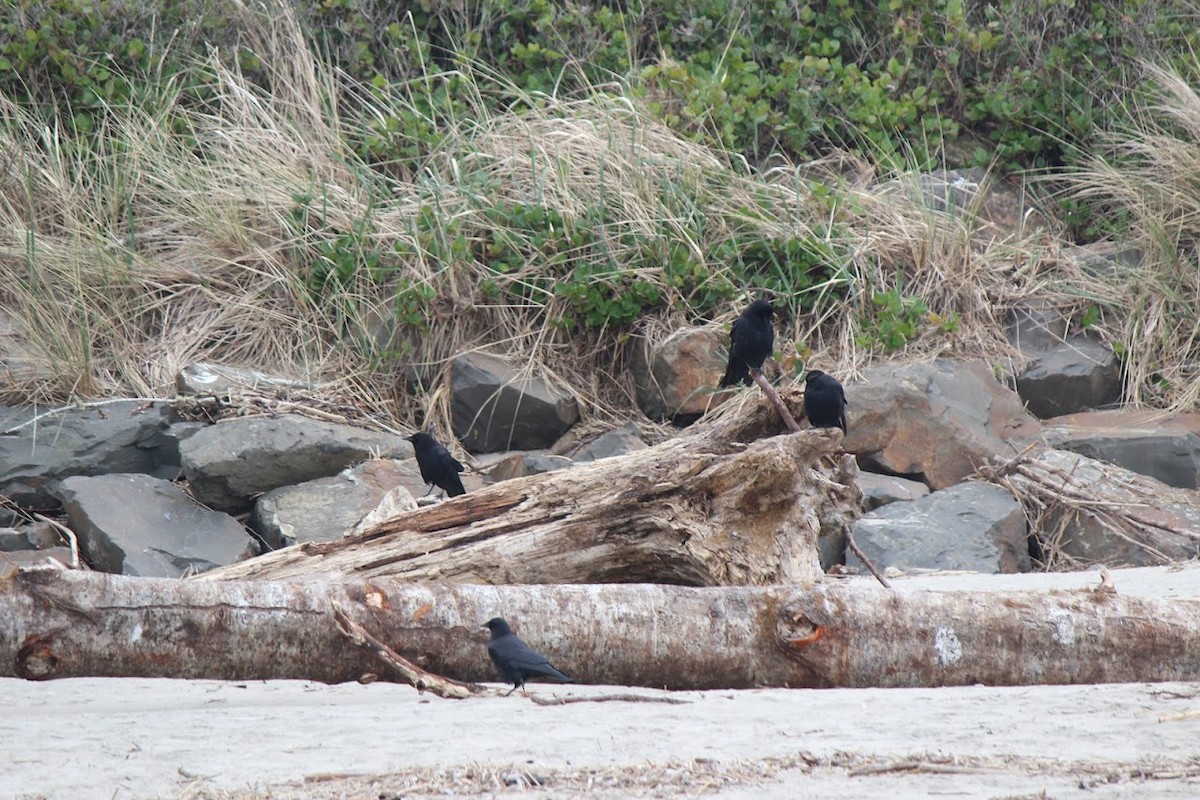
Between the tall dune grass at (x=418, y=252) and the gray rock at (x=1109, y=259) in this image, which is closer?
A: the tall dune grass at (x=418, y=252)

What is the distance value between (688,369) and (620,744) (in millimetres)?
4806

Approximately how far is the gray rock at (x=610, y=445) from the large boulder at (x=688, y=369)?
1.08 feet

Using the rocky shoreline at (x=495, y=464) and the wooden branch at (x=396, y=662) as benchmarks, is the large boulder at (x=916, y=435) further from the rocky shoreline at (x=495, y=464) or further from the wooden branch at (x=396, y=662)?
the wooden branch at (x=396, y=662)

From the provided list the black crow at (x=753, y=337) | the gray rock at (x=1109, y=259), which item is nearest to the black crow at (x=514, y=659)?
the black crow at (x=753, y=337)

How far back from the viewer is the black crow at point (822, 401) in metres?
4.72

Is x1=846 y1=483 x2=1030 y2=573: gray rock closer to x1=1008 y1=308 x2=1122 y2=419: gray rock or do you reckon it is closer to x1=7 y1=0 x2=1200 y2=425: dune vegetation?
x1=7 y1=0 x2=1200 y2=425: dune vegetation

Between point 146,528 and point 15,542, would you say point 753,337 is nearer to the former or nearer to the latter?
point 146,528

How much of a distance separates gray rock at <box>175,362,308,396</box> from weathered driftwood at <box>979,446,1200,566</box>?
3.84m

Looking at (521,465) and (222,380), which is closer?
(521,465)

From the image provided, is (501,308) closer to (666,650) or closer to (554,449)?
(554,449)

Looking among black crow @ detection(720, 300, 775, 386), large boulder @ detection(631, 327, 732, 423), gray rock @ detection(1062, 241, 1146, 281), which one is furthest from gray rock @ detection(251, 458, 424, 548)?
gray rock @ detection(1062, 241, 1146, 281)

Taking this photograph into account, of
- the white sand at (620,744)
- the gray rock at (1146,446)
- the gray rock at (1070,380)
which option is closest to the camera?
the white sand at (620,744)

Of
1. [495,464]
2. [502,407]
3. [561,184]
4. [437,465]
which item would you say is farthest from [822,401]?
[561,184]

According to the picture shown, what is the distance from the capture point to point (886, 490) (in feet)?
22.1
